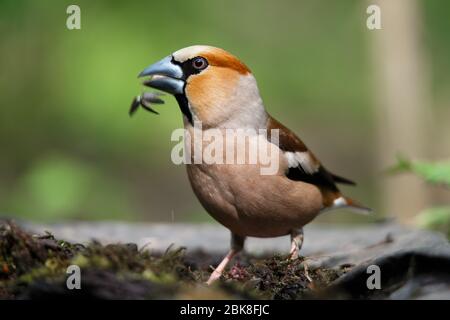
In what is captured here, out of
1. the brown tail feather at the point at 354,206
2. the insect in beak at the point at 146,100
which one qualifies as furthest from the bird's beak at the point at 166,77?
the brown tail feather at the point at 354,206

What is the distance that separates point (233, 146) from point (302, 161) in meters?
0.80

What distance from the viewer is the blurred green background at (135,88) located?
10.5 metres

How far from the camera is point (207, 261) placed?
501 centimetres

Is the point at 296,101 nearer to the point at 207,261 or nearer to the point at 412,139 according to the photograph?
the point at 412,139

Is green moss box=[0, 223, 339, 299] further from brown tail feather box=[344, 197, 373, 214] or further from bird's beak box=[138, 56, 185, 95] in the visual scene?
brown tail feather box=[344, 197, 373, 214]

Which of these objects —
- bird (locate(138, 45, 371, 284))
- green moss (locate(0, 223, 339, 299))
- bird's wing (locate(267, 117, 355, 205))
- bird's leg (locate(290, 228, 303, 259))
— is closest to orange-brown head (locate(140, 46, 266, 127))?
bird (locate(138, 45, 371, 284))

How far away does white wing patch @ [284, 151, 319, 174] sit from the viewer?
4.66 meters

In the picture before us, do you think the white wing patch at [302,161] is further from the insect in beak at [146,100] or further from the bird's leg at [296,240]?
the insect in beak at [146,100]

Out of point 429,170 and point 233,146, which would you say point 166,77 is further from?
point 429,170

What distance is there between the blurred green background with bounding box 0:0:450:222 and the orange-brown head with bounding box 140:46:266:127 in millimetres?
5551

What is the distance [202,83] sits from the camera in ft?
14.2

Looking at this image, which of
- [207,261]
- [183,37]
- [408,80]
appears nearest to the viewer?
[207,261]
